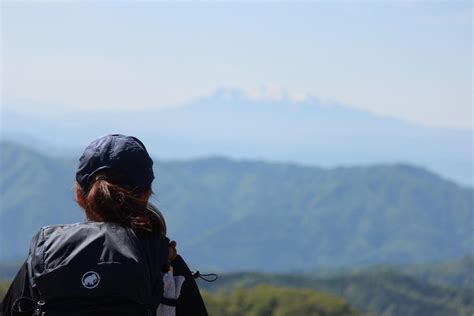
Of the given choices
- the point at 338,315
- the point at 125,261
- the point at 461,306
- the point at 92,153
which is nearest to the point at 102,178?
the point at 92,153

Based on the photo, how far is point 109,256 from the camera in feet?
13.6

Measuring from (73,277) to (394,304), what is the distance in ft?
635

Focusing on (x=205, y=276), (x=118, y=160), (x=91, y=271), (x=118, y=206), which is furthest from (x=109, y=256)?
(x=205, y=276)

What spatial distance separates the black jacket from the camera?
4.09 meters

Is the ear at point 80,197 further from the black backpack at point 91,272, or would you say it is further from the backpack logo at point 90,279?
the backpack logo at point 90,279

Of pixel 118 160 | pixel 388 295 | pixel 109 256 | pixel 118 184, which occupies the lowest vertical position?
pixel 388 295

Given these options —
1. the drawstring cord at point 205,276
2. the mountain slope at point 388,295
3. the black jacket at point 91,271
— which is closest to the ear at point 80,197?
the black jacket at point 91,271

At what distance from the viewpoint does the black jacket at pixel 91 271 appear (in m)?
4.09

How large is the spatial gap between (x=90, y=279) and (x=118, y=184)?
625mm

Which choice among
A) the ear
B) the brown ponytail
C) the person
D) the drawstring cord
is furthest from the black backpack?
the drawstring cord

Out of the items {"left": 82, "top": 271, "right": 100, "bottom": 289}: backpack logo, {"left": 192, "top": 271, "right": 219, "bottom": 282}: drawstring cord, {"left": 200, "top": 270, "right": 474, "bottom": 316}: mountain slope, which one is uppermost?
{"left": 82, "top": 271, "right": 100, "bottom": 289}: backpack logo

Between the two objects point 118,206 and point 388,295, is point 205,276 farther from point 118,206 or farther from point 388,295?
point 388,295

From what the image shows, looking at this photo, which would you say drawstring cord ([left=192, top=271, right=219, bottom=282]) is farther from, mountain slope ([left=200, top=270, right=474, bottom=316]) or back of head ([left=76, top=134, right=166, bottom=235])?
mountain slope ([left=200, top=270, right=474, bottom=316])

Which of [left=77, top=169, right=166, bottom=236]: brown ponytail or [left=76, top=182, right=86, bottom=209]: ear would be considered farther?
[left=76, top=182, right=86, bottom=209]: ear
